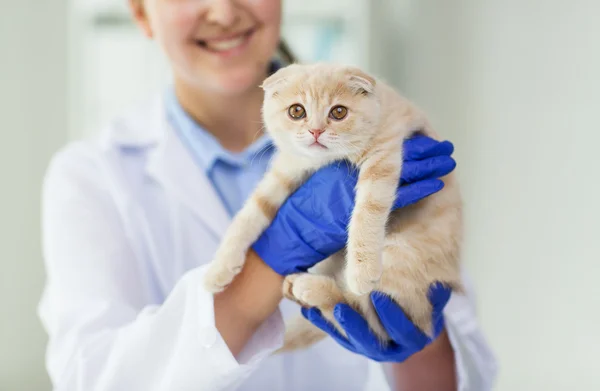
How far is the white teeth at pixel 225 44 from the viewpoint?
1.29 meters

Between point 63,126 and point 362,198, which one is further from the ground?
point 362,198

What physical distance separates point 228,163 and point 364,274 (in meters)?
0.66

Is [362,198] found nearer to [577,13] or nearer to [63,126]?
[577,13]

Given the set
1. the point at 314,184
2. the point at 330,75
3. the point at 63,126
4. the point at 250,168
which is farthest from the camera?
the point at 63,126

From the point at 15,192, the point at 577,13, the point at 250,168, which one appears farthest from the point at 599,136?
the point at 15,192

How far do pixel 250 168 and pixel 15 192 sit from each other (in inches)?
56.7

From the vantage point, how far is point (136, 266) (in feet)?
4.37

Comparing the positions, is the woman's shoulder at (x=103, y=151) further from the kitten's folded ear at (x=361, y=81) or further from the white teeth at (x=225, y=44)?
the kitten's folded ear at (x=361, y=81)

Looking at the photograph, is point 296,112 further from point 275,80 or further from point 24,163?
point 24,163

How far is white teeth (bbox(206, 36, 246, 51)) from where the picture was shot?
1.29 m

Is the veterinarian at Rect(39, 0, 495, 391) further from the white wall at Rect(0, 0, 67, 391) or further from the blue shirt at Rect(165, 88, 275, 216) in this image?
the white wall at Rect(0, 0, 67, 391)

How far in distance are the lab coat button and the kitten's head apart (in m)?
0.34

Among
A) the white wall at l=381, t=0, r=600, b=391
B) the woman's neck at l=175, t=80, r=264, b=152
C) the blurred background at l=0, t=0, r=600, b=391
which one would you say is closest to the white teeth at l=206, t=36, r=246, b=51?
the woman's neck at l=175, t=80, r=264, b=152

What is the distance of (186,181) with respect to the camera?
139cm
